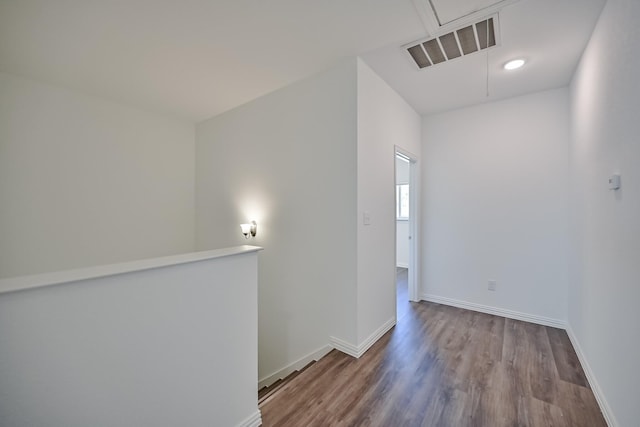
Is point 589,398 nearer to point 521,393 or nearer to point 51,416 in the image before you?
point 521,393

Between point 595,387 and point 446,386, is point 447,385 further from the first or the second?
point 595,387

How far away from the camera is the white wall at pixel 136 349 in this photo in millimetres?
967

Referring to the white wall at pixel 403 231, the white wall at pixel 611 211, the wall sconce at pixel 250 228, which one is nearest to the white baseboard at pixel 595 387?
the white wall at pixel 611 211

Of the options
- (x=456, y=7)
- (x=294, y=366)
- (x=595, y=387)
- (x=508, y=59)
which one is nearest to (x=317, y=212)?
(x=294, y=366)

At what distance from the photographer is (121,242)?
357 cm

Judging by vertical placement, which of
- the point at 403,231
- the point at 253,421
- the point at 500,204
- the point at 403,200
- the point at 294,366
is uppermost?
the point at 403,200

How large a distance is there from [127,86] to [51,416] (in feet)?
10.7

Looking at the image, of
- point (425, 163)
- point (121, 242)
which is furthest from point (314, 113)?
point (121, 242)

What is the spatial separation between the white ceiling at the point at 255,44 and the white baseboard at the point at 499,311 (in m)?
2.57

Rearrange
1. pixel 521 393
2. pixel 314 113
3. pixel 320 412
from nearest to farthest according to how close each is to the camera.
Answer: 1. pixel 320 412
2. pixel 521 393
3. pixel 314 113

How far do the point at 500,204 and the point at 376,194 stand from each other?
1714 millimetres

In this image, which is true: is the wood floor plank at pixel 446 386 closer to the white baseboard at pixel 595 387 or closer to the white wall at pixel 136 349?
the white baseboard at pixel 595 387

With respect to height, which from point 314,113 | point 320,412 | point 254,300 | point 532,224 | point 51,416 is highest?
point 314,113

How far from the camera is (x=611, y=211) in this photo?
64.8 inches
